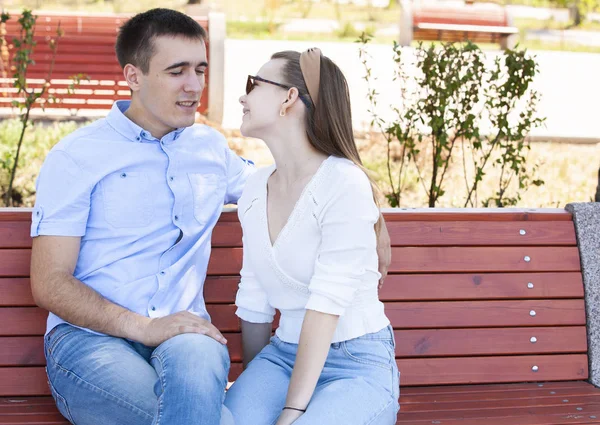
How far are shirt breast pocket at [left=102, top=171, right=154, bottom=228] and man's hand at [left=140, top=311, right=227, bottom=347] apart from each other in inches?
15.3

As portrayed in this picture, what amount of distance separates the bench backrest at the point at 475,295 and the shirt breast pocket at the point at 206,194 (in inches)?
10.1

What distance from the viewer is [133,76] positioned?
348 centimetres

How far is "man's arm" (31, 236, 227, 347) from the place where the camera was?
3.06 m

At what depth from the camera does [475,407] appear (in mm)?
3451

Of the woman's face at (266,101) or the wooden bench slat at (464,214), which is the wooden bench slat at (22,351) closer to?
the wooden bench slat at (464,214)

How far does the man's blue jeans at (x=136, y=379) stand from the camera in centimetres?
272

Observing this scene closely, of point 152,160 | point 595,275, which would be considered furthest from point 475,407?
point 152,160

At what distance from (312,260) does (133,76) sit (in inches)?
42.6

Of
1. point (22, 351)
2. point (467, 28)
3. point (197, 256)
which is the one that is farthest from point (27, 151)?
point (467, 28)

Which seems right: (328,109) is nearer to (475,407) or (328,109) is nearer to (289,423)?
(289,423)

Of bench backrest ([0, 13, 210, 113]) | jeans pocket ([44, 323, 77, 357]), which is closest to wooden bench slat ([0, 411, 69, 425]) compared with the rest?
jeans pocket ([44, 323, 77, 357])

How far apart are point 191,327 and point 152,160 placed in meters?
0.68

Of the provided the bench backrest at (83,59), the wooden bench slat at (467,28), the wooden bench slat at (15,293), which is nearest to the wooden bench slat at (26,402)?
the wooden bench slat at (15,293)

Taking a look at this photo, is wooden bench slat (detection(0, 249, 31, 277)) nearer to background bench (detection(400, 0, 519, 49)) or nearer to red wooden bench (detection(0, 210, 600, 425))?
red wooden bench (detection(0, 210, 600, 425))
